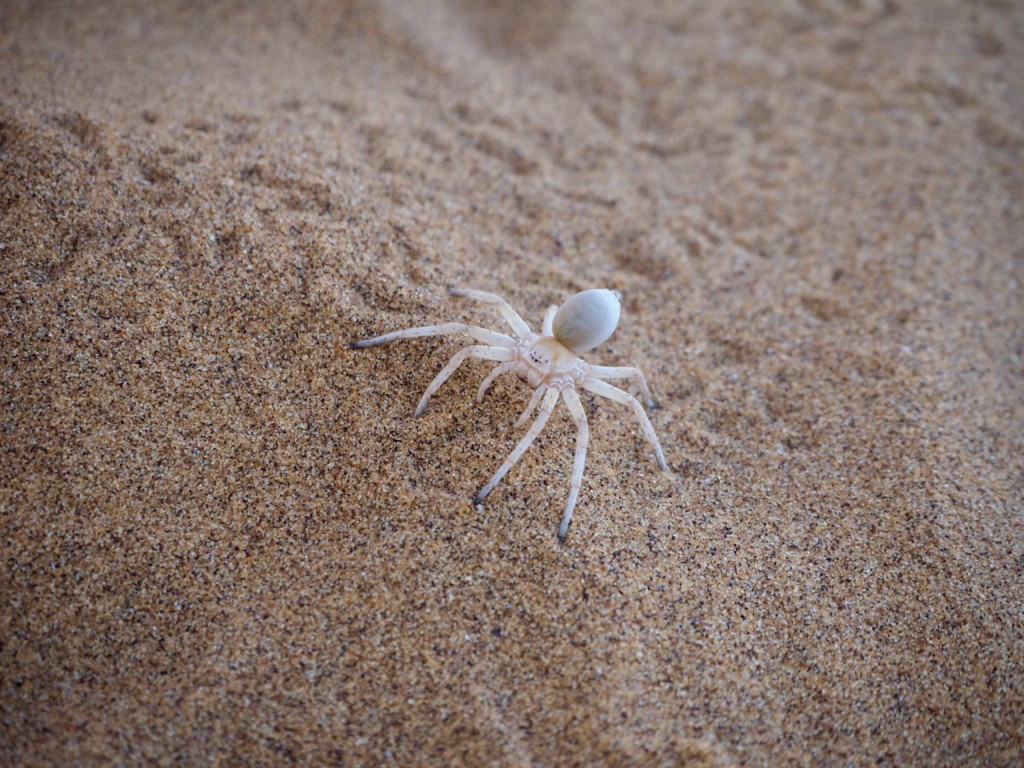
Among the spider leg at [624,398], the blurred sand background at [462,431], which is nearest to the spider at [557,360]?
the spider leg at [624,398]

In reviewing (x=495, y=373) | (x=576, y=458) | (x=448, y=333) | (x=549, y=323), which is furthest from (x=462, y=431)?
(x=549, y=323)

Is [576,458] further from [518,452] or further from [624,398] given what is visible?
[624,398]

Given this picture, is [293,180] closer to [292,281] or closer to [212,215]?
[212,215]

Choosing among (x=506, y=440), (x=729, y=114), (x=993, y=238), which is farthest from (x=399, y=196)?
(x=993, y=238)

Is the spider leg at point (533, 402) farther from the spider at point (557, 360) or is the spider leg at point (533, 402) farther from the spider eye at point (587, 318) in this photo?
the spider eye at point (587, 318)

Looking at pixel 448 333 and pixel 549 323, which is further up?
pixel 549 323
